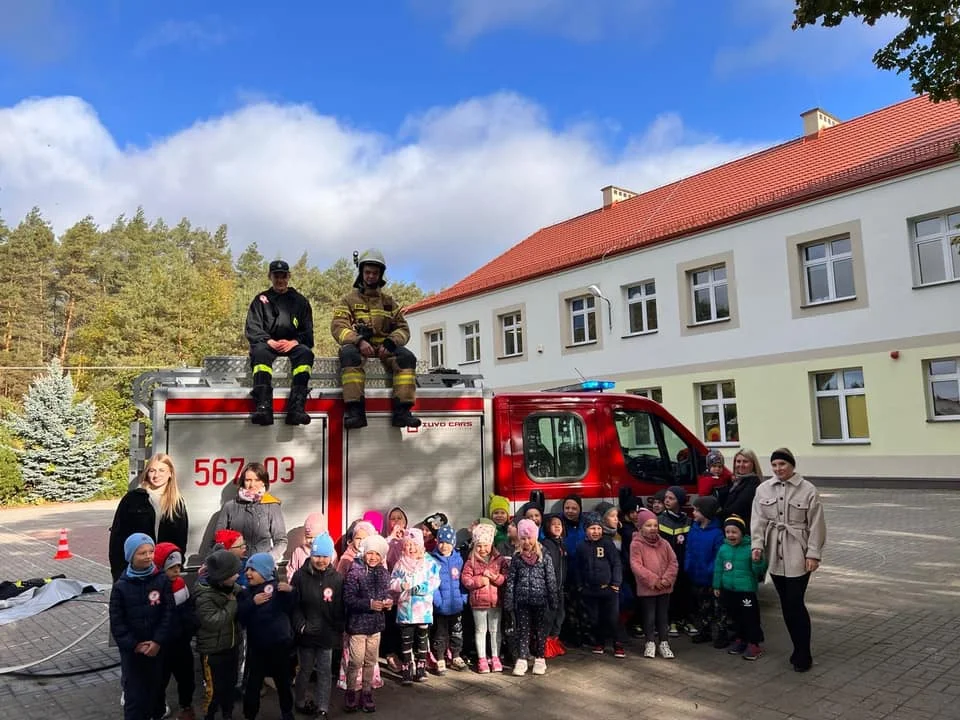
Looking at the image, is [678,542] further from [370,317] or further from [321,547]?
[370,317]

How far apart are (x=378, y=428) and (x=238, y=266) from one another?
182ft

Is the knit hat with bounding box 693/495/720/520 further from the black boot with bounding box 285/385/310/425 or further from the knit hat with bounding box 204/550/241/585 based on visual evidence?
the knit hat with bounding box 204/550/241/585

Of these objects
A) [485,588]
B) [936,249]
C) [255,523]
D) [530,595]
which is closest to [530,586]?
[530,595]

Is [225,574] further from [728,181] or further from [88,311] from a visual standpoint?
[88,311]

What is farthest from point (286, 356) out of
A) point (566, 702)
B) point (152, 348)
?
point (152, 348)

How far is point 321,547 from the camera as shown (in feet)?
14.8

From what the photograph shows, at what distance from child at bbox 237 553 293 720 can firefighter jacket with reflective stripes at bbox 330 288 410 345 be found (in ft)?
7.08

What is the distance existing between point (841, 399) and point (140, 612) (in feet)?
55.3

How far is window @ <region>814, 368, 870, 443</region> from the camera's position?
1645 centimetres

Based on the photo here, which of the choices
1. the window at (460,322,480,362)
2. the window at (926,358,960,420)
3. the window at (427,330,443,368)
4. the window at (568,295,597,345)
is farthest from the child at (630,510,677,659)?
the window at (427,330,443,368)

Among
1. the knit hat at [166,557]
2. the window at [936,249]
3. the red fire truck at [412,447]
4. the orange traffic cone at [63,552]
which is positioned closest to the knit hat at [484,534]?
the red fire truck at [412,447]

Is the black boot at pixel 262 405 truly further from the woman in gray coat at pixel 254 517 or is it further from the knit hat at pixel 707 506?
the knit hat at pixel 707 506

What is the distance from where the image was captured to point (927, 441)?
15.1 m

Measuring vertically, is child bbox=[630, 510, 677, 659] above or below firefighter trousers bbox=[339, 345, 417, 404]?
below
